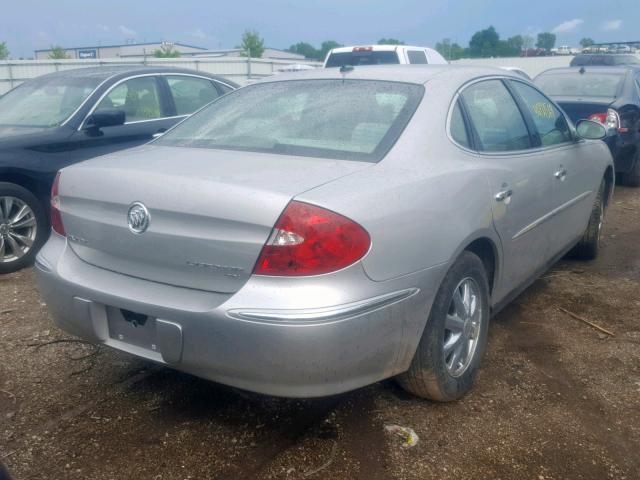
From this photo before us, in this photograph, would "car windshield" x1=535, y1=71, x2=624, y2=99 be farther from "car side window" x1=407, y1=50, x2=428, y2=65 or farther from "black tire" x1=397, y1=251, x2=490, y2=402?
"black tire" x1=397, y1=251, x2=490, y2=402

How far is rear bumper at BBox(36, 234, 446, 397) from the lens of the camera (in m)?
2.33

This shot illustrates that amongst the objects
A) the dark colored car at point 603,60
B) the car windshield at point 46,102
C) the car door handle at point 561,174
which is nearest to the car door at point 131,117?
the car windshield at point 46,102

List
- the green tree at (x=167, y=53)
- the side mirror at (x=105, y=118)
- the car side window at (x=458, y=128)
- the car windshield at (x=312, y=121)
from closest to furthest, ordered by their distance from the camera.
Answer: the car windshield at (x=312, y=121), the car side window at (x=458, y=128), the side mirror at (x=105, y=118), the green tree at (x=167, y=53)

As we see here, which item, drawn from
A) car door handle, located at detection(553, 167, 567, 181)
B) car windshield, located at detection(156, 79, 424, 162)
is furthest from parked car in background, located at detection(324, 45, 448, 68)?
car windshield, located at detection(156, 79, 424, 162)

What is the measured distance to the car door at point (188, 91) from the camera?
6448 millimetres

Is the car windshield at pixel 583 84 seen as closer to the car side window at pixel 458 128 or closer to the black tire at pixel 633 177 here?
the black tire at pixel 633 177

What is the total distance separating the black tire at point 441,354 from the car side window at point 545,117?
1.42 metres

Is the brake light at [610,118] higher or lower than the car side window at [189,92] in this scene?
lower

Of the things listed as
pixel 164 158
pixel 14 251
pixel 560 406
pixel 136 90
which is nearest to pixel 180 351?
pixel 164 158

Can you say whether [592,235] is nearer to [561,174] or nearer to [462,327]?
[561,174]

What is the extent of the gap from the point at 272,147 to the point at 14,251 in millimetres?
3180

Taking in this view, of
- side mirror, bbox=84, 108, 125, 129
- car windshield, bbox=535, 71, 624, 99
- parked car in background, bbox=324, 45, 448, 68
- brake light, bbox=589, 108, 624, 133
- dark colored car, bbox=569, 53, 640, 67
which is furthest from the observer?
dark colored car, bbox=569, 53, 640, 67

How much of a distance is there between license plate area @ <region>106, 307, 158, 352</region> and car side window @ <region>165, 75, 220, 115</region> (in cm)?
408

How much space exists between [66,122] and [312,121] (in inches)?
128
